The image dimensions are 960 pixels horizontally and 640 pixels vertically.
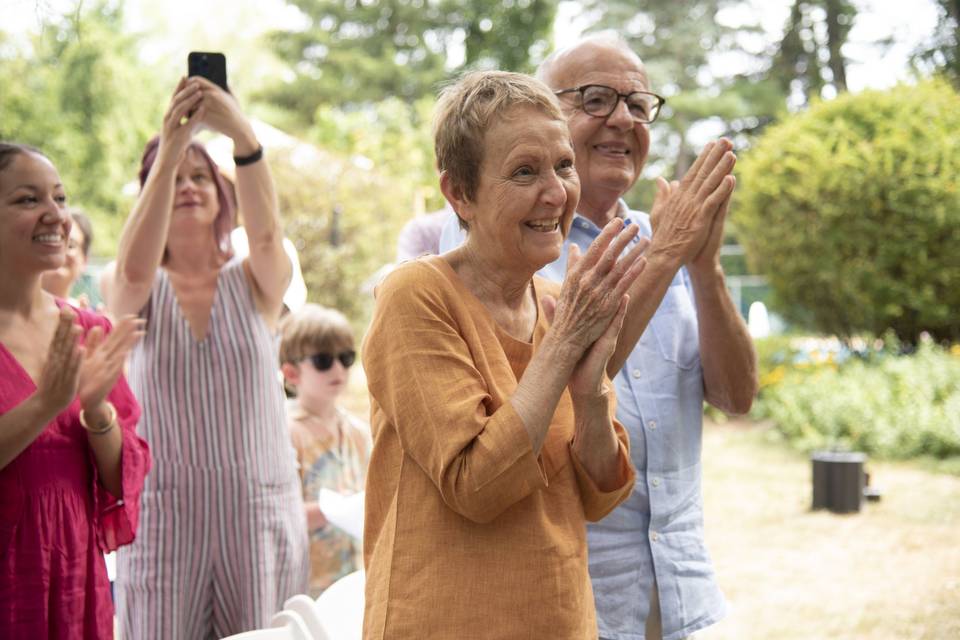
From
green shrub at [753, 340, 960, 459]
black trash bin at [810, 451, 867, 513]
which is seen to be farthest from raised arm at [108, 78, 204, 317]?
green shrub at [753, 340, 960, 459]

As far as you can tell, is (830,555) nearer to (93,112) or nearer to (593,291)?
(593,291)

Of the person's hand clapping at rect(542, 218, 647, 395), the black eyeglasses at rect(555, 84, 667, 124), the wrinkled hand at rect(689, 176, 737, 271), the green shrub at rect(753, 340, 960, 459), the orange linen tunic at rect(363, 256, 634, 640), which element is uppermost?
the black eyeglasses at rect(555, 84, 667, 124)

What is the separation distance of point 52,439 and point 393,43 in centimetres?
2084

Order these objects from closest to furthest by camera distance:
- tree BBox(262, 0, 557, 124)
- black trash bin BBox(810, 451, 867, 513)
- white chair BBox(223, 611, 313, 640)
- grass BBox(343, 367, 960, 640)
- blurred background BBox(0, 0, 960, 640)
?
white chair BBox(223, 611, 313, 640)
grass BBox(343, 367, 960, 640)
blurred background BBox(0, 0, 960, 640)
black trash bin BBox(810, 451, 867, 513)
tree BBox(262, 0, 557, 124)

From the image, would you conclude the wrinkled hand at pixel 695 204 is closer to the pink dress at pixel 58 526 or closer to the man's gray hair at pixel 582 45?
the man's gray hair at pixel 582 45

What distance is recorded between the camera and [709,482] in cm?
891

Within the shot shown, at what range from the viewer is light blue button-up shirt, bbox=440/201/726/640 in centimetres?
221

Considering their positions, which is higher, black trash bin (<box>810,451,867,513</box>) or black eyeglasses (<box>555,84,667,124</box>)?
black eyeglasses (<box>555,84,667,124</box>)

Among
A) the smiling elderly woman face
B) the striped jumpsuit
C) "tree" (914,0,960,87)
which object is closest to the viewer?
the smiling elderly woman face

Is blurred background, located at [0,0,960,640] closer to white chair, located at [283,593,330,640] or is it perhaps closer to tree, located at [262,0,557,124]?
tree, located at [262,0,557,124]

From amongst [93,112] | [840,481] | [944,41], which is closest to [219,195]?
[840,481]

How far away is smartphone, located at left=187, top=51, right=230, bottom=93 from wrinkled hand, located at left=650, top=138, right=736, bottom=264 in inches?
63.1

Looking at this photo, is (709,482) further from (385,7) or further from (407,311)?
(385,7)

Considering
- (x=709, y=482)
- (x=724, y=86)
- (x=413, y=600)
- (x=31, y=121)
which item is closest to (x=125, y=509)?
(x=413, y=600)
